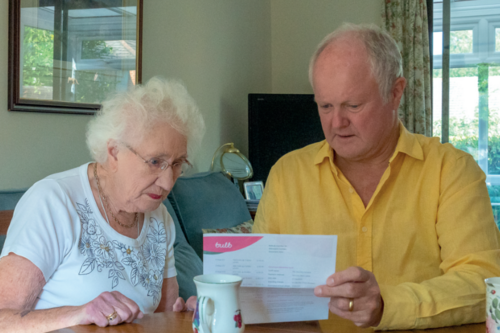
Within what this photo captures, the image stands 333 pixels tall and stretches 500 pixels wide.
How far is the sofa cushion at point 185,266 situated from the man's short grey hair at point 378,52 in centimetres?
111

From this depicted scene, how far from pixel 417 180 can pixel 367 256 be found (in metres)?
0.25

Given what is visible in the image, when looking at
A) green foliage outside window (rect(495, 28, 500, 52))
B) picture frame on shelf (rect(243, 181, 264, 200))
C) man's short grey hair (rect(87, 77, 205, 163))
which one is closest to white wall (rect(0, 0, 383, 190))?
picture frame on shelf (rect(243, 181, 264, 200))

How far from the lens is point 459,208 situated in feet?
4.32

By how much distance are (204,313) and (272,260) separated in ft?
0.59

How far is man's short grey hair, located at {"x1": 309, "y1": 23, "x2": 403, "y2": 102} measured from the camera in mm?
1355

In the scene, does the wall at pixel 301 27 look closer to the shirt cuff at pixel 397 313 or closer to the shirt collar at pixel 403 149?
the shirt collar at pixel 403 149

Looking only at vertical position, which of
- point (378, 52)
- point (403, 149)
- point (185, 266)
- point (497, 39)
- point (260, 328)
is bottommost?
point (185, 266)

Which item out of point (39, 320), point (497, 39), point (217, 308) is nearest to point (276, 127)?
point (497, 39)

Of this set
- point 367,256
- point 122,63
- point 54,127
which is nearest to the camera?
point 367,256

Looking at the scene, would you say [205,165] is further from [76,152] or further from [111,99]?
[111,99]

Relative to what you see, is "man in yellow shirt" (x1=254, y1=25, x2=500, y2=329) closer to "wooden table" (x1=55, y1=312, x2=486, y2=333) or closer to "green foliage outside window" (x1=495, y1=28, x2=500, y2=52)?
"wooden table" (x1=55, y1=312, x2=486, y2=333)

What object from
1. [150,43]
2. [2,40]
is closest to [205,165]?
[150,43]

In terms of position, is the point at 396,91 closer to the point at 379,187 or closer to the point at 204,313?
the point at 379,187

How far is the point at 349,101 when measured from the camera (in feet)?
4.43
